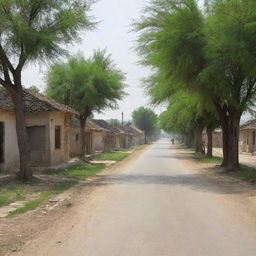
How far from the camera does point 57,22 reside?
1800cm

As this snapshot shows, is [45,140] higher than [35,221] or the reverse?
higher

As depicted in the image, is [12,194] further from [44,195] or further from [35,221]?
[35,221]

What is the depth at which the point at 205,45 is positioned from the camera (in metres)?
19.6

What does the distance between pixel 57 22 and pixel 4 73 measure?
2.96m

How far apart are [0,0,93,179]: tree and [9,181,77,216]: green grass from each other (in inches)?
68.2

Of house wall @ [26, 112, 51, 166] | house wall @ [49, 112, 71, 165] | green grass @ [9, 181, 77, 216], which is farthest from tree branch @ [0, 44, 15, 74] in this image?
house wall @ [49, 112, 71, 165]

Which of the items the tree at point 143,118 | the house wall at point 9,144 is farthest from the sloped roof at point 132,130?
the house wall at point 9,144

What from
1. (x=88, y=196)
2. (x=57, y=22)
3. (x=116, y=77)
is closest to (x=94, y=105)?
(x=116, y=77)

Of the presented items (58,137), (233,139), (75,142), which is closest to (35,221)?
(233,139)

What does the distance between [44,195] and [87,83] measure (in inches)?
727

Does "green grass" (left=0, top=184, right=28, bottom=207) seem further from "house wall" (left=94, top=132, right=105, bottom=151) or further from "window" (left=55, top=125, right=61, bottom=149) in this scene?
"house wall" (left=94, top=132, right=105, bottom=151)

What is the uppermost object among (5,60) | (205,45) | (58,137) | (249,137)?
(205,45)

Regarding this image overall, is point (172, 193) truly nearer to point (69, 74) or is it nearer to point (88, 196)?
point (88, 196)

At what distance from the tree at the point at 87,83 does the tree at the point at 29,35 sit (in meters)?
13.3
